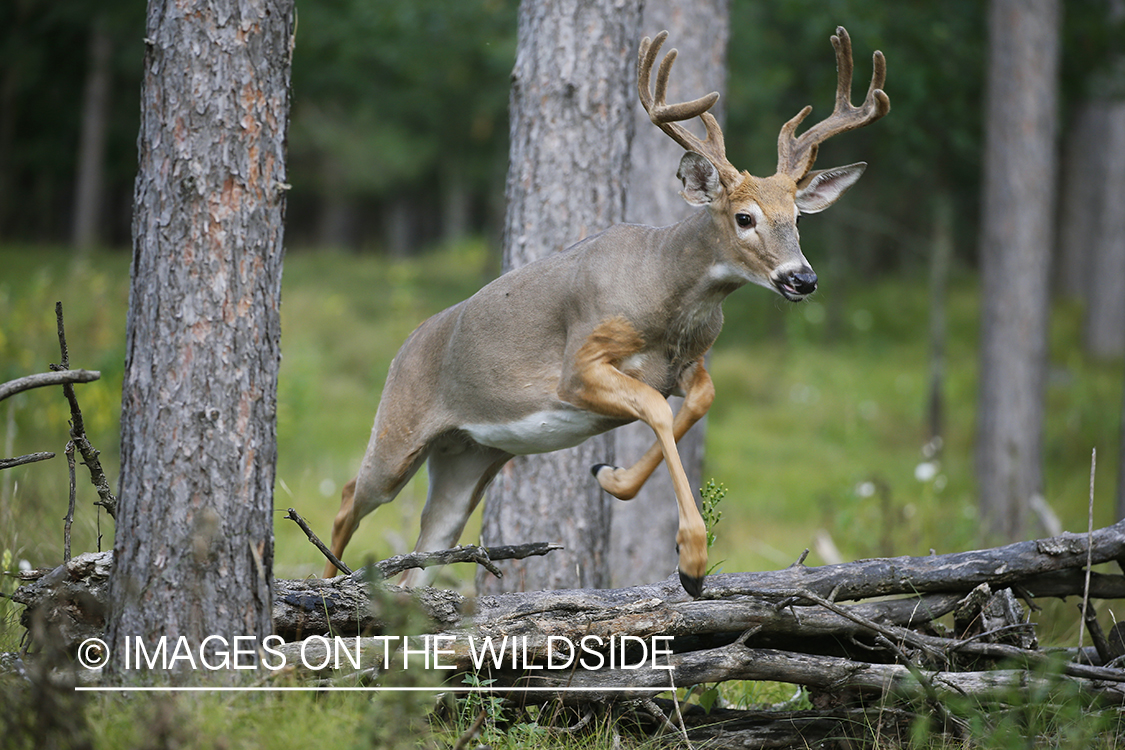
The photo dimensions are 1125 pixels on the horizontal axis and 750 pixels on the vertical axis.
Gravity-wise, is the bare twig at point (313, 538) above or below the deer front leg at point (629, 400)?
below

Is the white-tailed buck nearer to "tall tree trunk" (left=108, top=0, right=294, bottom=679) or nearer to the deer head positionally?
the deer head

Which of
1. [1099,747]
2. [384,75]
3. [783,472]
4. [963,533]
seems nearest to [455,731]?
[1099,747]

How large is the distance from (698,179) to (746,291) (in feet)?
54.0

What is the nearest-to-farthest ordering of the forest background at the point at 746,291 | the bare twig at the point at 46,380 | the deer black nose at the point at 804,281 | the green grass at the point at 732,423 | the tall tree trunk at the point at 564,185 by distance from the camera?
the bare twig at the point at 46,380
the deer black nose at the point at 804,281
the tall tree trunk at the point at 564,185
the green grass at the point at 732,423
the forest background at the point at 746,291

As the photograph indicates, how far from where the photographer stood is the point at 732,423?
1405 centimetres

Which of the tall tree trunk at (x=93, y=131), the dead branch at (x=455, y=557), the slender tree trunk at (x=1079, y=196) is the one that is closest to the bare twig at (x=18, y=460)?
Answer: the dead branch at (x=455, y=557)

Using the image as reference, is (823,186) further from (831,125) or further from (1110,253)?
(1110,253)

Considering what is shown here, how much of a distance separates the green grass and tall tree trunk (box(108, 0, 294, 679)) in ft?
1.13

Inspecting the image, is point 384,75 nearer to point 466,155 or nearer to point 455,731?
point 466,155

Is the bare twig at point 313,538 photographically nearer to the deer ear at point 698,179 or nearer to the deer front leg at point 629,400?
the deer front leg at point 629,400

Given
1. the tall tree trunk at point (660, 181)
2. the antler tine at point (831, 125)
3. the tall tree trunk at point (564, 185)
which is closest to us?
the antler tine at point (831, 125)

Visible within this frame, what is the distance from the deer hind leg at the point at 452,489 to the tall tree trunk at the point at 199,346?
5.25 feet

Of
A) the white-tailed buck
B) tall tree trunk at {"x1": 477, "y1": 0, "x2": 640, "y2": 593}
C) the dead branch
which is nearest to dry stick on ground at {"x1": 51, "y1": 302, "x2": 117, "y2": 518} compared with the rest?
the dead branch

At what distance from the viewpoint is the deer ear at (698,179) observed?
3.60 m
